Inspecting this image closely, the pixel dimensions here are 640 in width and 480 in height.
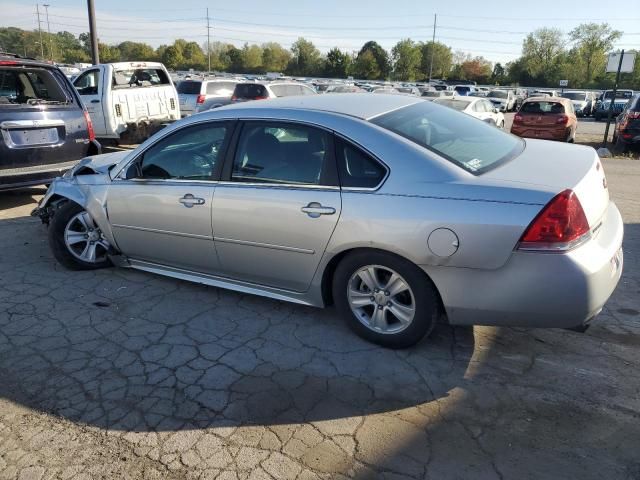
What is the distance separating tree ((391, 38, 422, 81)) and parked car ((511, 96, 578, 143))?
3107 inches

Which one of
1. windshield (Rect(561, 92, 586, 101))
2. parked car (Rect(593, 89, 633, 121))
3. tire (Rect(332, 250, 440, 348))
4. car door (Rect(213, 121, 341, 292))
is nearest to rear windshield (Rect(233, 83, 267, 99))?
car door (Rect(213, 121, 341, 292))

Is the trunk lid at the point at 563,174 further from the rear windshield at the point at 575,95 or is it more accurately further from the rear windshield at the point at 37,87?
the rear windshield at the point at 575,95

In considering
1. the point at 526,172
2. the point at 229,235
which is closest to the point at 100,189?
the point at 229,235

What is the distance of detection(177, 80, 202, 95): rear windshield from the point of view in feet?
54.1

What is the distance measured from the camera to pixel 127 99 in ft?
36.3

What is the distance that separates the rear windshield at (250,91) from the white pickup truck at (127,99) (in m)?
3.53

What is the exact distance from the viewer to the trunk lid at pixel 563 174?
113 inches

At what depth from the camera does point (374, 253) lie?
3.19 meters

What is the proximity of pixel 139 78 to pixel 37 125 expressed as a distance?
5887mm

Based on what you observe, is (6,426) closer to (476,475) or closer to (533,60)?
(476,475)

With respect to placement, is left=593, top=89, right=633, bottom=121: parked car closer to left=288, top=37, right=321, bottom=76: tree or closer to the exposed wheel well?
the exposed wheel well

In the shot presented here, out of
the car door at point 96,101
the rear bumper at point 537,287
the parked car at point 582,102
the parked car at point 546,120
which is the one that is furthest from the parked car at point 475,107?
the parked car at point 582,102

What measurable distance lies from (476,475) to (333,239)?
1561mm

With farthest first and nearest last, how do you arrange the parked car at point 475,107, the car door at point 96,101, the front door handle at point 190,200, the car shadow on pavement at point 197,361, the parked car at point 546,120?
the parked car at point 546,120
the parked car at point 475,107
the car door at point 96,101
the front door handle at point 190,200
the car shadow on pavement at point 197,361
